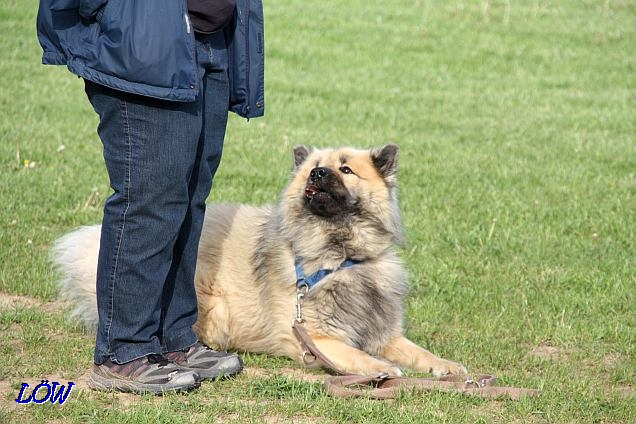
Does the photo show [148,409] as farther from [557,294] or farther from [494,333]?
[557,294]

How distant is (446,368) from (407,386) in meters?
0.50

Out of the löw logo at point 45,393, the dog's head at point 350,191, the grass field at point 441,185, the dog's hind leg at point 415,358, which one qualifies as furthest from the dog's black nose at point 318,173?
the löw logo at point 45,393


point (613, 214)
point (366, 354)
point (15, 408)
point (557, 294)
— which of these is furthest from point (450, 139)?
point (15, 408)

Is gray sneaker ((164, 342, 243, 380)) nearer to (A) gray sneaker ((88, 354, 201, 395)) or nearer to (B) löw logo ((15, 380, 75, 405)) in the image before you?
(A) gray sneaker ((88, 354, 201, 395))

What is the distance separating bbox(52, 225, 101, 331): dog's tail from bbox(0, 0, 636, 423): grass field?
0.09 meters

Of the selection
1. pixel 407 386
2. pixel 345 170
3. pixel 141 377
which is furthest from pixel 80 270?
pixel 407 386

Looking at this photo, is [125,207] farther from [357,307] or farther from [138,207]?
[357,307]

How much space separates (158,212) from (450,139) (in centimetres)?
624

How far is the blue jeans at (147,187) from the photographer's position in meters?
3.78

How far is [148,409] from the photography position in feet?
12.4

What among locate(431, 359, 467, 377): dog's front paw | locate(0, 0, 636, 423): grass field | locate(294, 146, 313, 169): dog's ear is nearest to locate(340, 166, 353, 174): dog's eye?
locate(294, 146, 313, 169): dog's ear

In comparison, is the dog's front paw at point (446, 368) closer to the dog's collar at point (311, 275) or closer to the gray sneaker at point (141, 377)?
the dog's collar at point (311, 275)

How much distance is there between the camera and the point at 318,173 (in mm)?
4840

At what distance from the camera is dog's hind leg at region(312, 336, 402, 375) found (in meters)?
4.59
